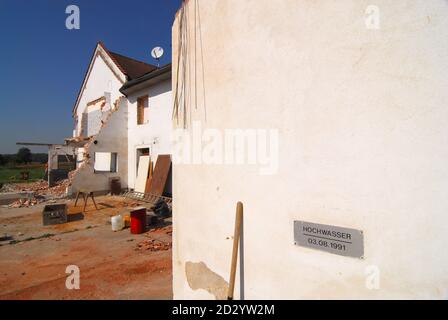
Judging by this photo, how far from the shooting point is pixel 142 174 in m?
13.2

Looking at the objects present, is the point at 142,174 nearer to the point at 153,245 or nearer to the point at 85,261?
the point at 153,245

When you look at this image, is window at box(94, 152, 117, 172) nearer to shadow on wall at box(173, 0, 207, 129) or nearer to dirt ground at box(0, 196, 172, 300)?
dirt ground at box(0, 196, 172, 300)

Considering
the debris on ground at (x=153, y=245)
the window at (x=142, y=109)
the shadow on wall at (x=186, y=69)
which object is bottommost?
the debris on ground at (x=153, y=245)

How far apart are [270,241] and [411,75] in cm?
181

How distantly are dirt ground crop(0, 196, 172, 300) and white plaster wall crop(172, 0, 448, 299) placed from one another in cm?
223

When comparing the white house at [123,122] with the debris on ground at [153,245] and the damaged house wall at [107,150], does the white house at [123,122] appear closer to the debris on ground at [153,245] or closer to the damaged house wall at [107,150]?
the damaged house wall at [107,150]

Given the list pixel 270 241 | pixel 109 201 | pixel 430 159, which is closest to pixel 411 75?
pixel 430 159

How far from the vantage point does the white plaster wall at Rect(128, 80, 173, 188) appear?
39.0 ft

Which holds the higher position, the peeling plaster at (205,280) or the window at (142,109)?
the window at (142,109)

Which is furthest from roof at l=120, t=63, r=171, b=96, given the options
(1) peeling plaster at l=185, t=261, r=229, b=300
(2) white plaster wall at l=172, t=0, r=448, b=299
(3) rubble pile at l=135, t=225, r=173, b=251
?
(1) peeling plaster at l=185, t=261, r=229, b=300

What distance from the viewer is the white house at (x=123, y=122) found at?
12.3 meters

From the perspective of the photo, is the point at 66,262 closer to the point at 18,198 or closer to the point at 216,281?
the point at 216,281

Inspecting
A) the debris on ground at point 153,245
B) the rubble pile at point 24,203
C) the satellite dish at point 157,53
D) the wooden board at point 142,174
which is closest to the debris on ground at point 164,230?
the debris on ground at point 153,245

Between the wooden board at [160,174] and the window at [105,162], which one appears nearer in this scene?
the wooden board at [160,174]
